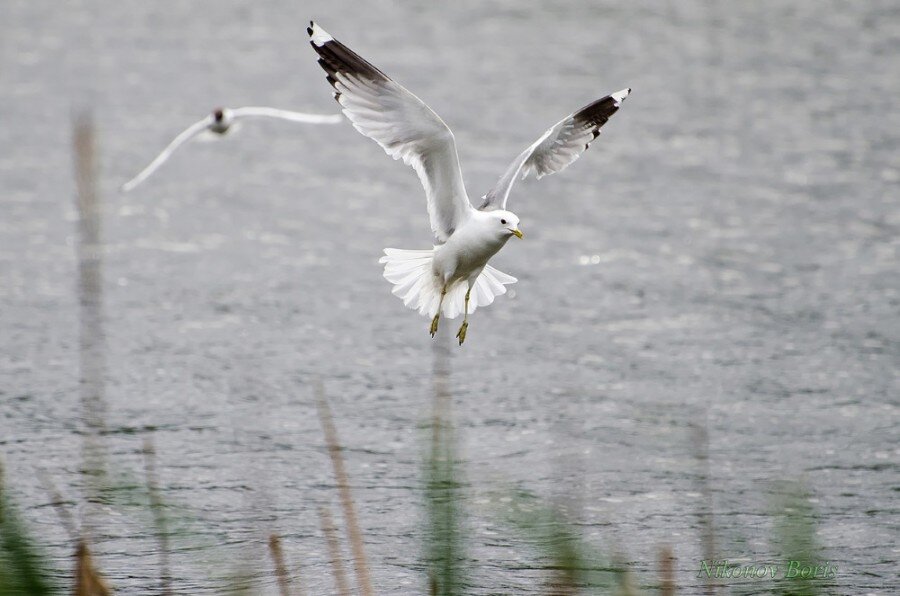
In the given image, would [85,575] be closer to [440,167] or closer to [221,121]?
[440,167]

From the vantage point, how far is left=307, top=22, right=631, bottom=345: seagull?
6953mm

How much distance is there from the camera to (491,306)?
10711 mm

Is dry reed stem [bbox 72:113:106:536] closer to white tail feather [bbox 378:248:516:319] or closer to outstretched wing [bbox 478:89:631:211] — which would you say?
white tail feather [bbox 378:248:516:319]

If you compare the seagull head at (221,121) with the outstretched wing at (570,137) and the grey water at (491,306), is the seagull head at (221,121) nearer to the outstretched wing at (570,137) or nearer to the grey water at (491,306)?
the grey water at (491,306)

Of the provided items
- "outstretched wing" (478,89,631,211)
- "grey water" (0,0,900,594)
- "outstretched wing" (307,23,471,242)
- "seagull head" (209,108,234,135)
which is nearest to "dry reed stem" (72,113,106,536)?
"grey water" (0,0,900,594)

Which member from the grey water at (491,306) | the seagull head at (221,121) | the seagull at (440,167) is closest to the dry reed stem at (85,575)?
the grey water at (491,306)

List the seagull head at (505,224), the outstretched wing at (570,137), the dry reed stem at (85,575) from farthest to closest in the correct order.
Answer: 1. the outstretched wing at (570,137)
2. the seagull head at (505,224)
3. the dry reed stem at (85,575)

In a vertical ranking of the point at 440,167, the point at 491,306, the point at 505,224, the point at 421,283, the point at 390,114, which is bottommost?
the point at 491,306

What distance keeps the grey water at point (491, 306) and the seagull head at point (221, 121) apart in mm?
1186

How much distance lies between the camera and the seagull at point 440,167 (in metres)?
6.95

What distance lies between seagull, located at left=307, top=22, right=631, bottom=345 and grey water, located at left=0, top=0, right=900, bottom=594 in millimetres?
932

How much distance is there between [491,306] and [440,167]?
3444 millimetres

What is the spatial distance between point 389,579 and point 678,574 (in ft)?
4.28

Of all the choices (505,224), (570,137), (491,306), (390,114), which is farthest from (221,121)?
(505,224)
